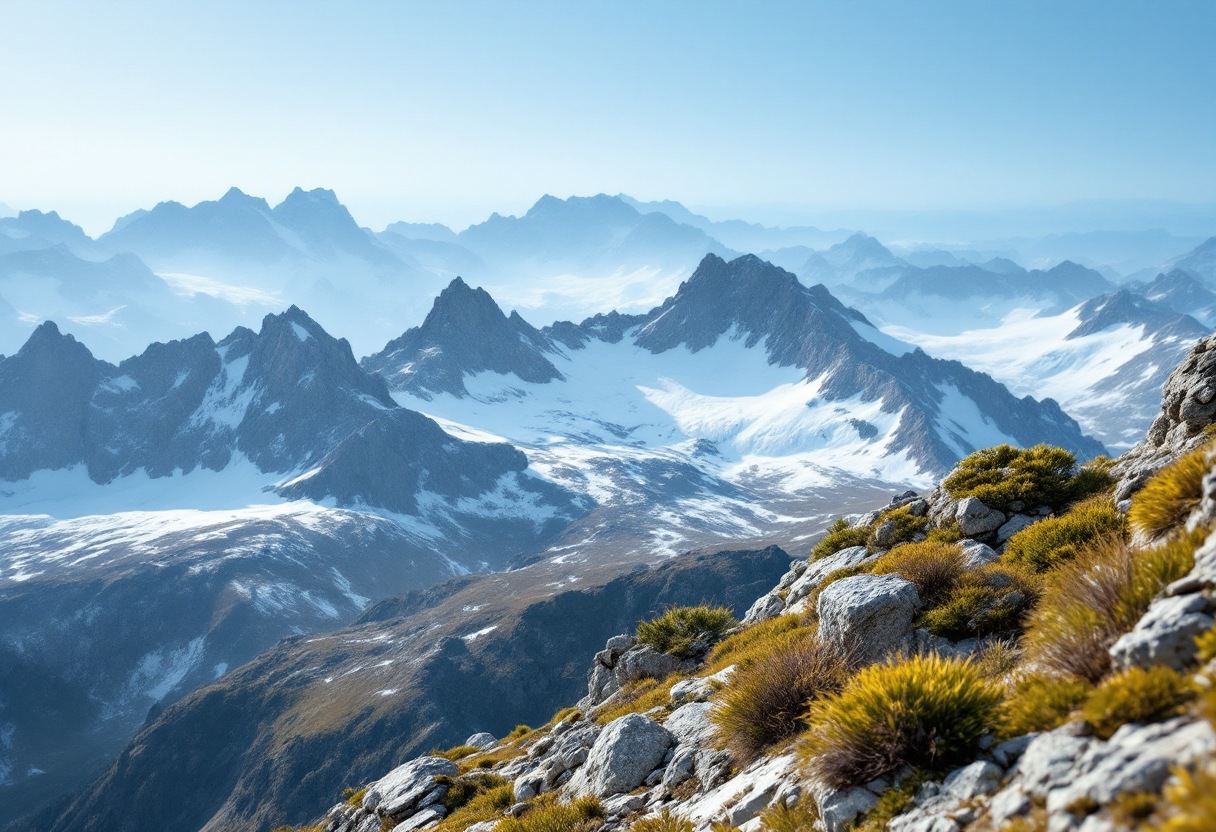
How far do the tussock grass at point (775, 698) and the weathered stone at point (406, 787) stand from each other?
9.85m

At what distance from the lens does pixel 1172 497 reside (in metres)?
8.55

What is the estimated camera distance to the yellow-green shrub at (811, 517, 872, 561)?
20500mm

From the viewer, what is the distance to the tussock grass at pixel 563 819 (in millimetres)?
11469

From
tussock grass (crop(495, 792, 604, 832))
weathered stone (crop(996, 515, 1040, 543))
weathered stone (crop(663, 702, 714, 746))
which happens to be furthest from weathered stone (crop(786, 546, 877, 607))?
tussock grass (crop(495, 792, 604, 832))

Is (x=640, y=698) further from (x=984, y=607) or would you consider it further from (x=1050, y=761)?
(x=1050, y=761)

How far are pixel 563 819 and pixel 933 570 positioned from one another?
737 centimetres

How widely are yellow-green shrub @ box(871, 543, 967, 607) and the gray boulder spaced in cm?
506

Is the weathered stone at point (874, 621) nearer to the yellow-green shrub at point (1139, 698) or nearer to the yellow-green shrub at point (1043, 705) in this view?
the yellow-green shrub at point (1043, 705)

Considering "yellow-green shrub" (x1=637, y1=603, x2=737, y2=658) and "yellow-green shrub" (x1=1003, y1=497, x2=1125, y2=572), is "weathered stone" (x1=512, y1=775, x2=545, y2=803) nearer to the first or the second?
"yellow-green shrub" (x1=637, y1=603, x2=737, y2=658)

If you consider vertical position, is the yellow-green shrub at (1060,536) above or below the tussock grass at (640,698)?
above

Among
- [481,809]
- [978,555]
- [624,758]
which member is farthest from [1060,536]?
[481,809]

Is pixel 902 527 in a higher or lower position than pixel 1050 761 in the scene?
lower

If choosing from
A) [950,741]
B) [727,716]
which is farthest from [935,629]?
[950,741]

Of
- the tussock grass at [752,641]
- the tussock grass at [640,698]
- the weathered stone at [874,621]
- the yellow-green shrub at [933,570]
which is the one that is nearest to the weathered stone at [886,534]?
the tussock grass at [752,641]
